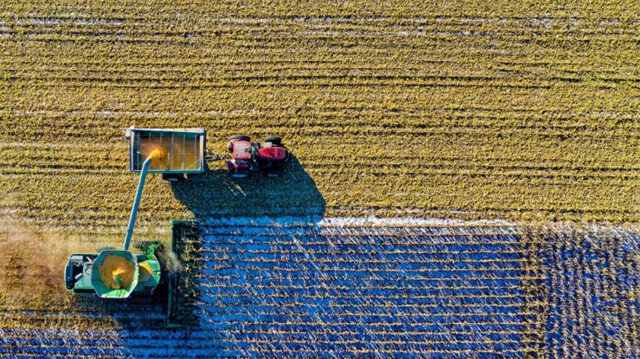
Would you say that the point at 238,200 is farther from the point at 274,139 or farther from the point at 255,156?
the point at 274,139

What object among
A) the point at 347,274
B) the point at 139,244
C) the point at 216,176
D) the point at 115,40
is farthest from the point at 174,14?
the point at 347,274

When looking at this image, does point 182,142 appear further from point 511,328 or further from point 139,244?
point 511,328

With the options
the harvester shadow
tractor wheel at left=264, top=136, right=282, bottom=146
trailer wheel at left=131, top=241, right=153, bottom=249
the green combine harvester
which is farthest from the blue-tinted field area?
tractor wheel at left=264, top=136, right=282, bottom=146

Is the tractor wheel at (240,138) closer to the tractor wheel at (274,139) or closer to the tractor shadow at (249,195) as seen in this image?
the tractor wheel at (274,139)

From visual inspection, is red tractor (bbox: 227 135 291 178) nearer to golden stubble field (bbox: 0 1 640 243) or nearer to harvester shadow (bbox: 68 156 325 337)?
harvester shadow (bbox: 68 156 325 337)

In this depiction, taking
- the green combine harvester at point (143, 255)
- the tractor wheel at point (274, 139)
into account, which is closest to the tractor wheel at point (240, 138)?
the tractor wheel at point (274, 139)

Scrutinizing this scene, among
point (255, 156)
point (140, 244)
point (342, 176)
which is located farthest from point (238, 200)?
point (342, 176)
